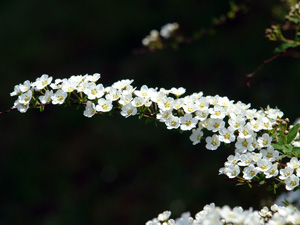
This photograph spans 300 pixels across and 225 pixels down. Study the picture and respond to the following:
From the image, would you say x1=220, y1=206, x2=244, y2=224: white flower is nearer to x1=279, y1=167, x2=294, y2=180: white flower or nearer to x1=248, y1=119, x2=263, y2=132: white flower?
x1=279, y1=167, x2=294, y2=180: white flower

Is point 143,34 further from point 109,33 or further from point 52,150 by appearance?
point 52,150

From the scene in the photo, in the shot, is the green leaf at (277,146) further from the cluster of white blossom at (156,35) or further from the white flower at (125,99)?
the cluster of white blossom at (156,35)

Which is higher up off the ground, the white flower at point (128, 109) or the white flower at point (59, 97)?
the white flower at point (59, 97)

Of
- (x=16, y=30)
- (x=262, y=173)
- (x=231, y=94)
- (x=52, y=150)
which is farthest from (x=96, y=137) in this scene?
(x=262, y=173)

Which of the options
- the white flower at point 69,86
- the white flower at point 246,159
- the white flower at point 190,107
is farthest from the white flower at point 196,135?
the white flower at point 69,86

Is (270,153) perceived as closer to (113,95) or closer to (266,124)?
(266,124)

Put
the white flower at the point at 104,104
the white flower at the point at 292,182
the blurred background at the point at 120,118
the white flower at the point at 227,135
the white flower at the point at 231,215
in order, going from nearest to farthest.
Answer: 1. the white flower at the point at 231,215
2. the white flower at the point at 292,182
3. the white flower at the point at 227,135
4. the white flower at the point at 104,104
5. the blurred background at the point at 120,118

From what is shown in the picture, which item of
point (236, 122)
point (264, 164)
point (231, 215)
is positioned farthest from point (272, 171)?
point (231, 215)
